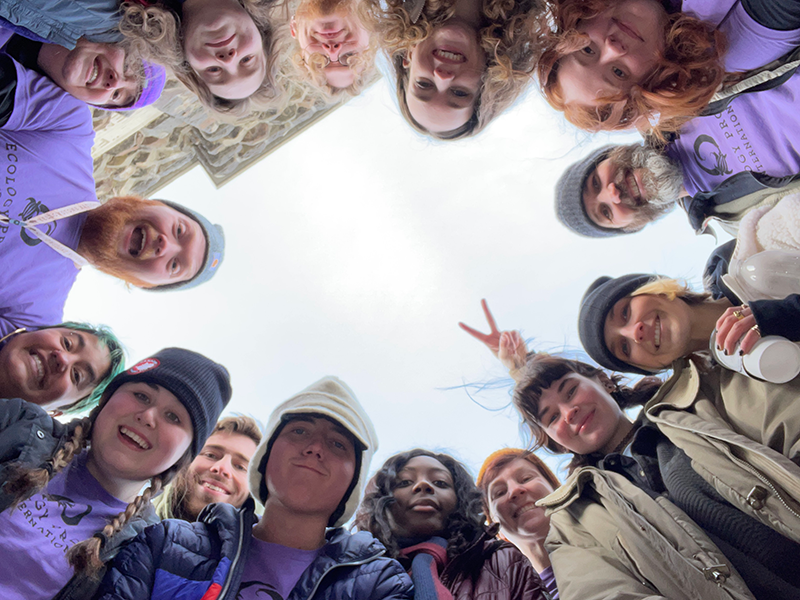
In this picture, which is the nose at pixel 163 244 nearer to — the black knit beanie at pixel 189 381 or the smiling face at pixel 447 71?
the black knit beanie at pixel 189 381

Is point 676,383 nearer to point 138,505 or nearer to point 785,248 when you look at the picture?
point 785,248

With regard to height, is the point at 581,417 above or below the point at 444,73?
below

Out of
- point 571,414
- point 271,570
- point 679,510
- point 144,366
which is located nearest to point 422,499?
point 271,570

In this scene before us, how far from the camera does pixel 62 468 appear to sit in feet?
8.45

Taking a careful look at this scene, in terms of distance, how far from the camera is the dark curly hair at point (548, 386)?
323cm

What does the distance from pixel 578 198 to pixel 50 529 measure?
3770 millimetres

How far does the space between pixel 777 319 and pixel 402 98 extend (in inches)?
97.2

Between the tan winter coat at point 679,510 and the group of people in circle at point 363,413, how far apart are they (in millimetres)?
11

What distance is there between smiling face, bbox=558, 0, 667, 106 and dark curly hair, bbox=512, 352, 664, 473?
1.67 metres

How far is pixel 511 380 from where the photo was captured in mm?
4133

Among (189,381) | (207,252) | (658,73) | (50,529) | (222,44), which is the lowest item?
(50,529)

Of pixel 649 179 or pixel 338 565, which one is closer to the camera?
pixel 338 565

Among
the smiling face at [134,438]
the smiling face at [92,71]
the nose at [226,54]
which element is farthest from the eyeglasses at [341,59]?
the smiling face at [134,438]

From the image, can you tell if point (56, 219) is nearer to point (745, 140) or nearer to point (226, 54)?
point (226, 54)
